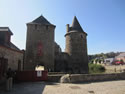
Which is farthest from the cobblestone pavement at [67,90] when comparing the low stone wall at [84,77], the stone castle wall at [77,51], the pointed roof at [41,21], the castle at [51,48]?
the stone castle wall at [77,51]

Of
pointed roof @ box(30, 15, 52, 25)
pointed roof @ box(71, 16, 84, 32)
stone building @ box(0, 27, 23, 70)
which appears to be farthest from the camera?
pointed roof @ box(71, 16, 84, 32)

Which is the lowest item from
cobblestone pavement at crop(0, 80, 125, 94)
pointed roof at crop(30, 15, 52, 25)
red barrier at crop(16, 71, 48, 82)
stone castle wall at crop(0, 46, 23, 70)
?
cobblestone pavement at crop(0, 80, 125, 94)

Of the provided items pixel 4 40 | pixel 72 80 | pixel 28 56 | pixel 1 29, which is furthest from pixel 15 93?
pixel 28 56

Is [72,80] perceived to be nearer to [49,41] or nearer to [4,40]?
[4,40]

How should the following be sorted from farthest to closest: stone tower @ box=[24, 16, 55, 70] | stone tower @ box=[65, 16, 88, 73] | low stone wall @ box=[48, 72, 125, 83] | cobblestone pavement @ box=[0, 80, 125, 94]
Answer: stone tower @ box=[65, 16, 88, 73] → stone tower @ box=[24, 16, 55, 70] → low stone wall @ box=[48, 72, 125, 83] → cobblestone pavement @ box=[0, 80, 125, 94]

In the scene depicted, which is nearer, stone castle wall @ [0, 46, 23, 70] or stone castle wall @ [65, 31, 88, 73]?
stone castle wall @ [0, 46, 23, 70]

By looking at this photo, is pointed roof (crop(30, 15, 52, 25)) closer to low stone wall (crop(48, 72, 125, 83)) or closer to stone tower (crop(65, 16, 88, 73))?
stone tower (crop(65, 16, 88, 73))

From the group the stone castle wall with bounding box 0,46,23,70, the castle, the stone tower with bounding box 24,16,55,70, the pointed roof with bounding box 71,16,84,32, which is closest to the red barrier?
the stone castle wall with bounding box 0,46,23,70

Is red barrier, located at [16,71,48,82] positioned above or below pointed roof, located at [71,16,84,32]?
below

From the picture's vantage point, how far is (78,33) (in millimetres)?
21891

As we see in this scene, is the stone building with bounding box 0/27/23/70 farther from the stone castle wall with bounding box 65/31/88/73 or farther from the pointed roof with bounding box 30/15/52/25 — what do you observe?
the stone castle wall with bounding box 65/31/88/73

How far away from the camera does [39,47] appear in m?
18.5

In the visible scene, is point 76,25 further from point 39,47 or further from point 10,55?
point 10,55

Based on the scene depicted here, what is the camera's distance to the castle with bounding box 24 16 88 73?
18.3 m
